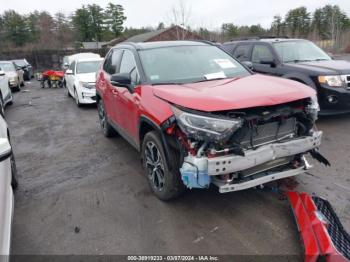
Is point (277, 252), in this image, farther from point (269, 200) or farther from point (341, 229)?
point (269, 200)

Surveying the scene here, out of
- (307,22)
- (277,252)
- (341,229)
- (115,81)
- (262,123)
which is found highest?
(307,22)

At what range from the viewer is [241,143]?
283cm

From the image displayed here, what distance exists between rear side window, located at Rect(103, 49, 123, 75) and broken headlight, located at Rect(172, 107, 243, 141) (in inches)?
105

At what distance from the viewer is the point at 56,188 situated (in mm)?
4078

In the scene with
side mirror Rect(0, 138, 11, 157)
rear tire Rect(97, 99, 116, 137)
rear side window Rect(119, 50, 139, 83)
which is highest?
rear side window Rect(119, 50, 139, 83)

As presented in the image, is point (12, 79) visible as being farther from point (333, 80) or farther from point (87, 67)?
point (333, 80)

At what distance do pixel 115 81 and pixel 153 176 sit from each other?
1313 mm

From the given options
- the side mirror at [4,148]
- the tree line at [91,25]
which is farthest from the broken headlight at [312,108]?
the tree line at [91,25]

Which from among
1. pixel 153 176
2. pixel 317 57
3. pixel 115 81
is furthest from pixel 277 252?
pixel 317 57

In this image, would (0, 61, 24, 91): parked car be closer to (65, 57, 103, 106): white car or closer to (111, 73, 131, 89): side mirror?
(65, 57, 103, 106): white car

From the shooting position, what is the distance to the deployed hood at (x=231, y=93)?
2.68m

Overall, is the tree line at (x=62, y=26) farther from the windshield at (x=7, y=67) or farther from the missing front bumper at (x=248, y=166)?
the missing front bumper at (x=248, y=166)

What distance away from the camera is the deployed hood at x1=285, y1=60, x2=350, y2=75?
5863 millimetres

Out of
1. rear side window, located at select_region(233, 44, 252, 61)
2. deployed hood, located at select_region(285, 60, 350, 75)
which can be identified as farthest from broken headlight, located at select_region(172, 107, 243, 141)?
rear side window, located at select_region(233, 44, 252, 61)
